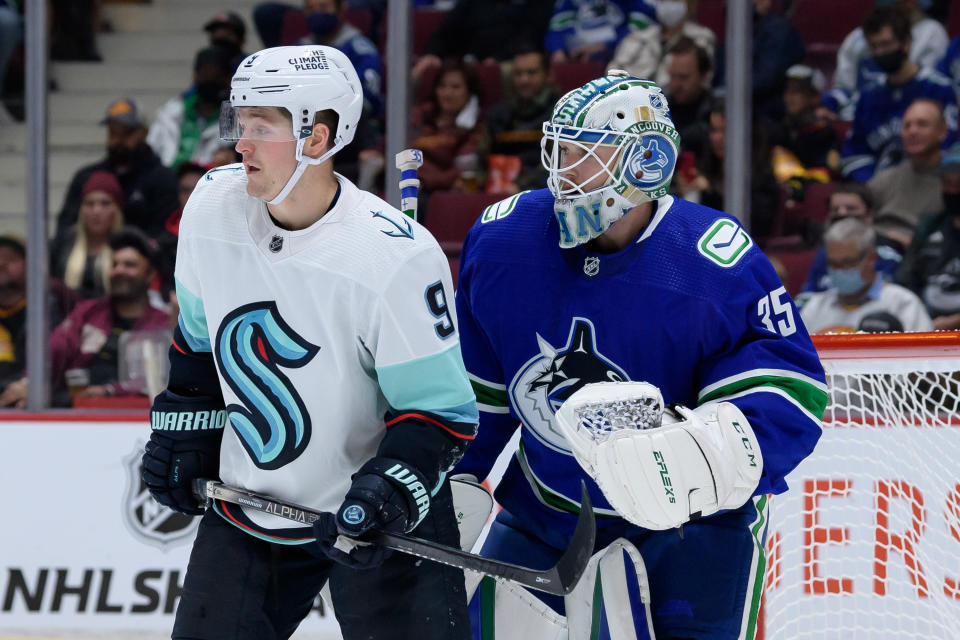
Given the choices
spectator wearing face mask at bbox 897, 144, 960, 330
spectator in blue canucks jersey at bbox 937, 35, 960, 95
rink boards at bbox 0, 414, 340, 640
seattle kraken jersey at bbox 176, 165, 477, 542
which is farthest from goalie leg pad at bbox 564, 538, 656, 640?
spectator in blue canucks jersey at bbox 937, 35, 960, 95

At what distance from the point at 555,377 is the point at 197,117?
2.89 meters

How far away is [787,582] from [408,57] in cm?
209

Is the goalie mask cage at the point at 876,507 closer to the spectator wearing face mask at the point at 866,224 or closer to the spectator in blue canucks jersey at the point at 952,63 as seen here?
the spectator wearing face mask at the point at 866,224

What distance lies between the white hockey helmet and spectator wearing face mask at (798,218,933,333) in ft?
7.47

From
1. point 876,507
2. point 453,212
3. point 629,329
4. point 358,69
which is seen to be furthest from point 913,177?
point 629,329

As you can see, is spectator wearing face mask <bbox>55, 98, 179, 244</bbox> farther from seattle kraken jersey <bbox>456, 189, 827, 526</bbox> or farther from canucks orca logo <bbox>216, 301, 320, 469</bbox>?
canucks orca logo <bbox>216, 301, 320, 469</bbox>

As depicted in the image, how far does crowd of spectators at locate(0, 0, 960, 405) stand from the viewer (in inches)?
159

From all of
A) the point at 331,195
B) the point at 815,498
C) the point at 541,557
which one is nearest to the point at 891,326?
the point at 815,498

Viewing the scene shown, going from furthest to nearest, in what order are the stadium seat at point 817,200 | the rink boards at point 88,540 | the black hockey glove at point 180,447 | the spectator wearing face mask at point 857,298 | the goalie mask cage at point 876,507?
1. the stadium seat at point 817,200
2. the spectator wearing face mask at point 857,298
3. the rink boards at point 88,540
4. the goalie mask cage at point 876,507
5. the black hockey glove at point 180,447

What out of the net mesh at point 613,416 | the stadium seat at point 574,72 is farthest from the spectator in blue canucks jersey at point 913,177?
the net mesh at point 613,416

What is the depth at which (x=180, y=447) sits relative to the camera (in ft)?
6.51

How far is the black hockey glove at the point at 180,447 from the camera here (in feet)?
6.48

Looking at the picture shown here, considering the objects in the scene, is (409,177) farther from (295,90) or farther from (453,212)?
(453,212)

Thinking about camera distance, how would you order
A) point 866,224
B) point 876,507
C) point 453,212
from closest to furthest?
point 876,507 < point 866,224 < point 453,212
